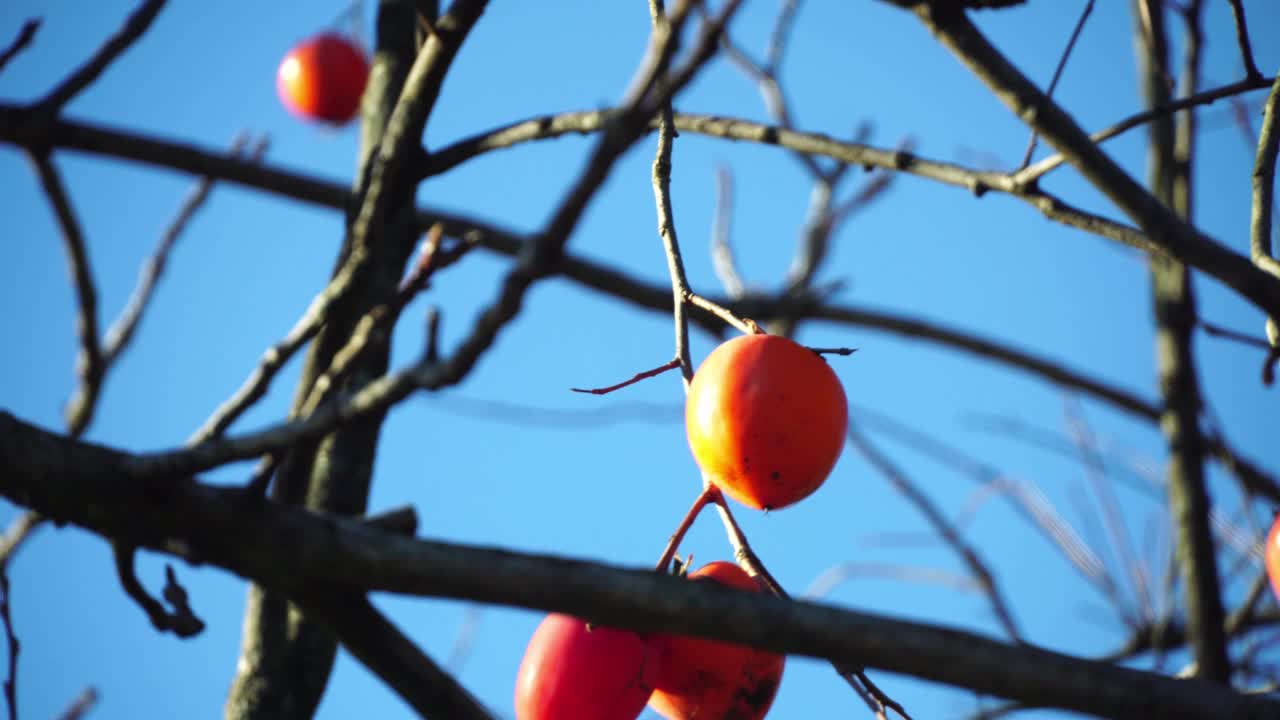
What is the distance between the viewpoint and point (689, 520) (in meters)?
1.33

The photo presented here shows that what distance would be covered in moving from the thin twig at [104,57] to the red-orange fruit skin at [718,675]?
0.95 m

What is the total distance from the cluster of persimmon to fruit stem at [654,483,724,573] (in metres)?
0.02

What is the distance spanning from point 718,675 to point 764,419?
29cm

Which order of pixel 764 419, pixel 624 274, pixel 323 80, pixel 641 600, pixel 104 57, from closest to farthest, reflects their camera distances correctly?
1. pixel 641 600
2. pixel 764 419
3. pixel 104 57
4. pixel 624 274
5. pixel 323 80

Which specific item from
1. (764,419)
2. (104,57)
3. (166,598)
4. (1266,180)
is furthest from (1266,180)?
(104,57)

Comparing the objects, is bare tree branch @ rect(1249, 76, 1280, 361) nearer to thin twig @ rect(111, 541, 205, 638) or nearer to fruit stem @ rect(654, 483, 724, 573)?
fruit stem @ rect(654, 483, 724, 573)

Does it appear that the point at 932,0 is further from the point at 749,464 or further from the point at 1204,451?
the point at 1204,451

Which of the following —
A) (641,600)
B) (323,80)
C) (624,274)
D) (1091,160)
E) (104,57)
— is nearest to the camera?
(641,600)

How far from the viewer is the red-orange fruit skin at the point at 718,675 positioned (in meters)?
1.29

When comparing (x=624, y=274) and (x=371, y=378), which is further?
(x=624, y=274)

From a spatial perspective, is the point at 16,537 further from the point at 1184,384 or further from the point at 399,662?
the point at 1184,384

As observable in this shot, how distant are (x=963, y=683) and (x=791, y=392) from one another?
21.3 inches

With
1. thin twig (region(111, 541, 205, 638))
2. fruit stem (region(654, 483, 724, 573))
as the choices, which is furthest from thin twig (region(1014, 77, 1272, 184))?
thin twig (region(111, 541, 205, 638))

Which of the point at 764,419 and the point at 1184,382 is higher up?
the point at 1184,382
